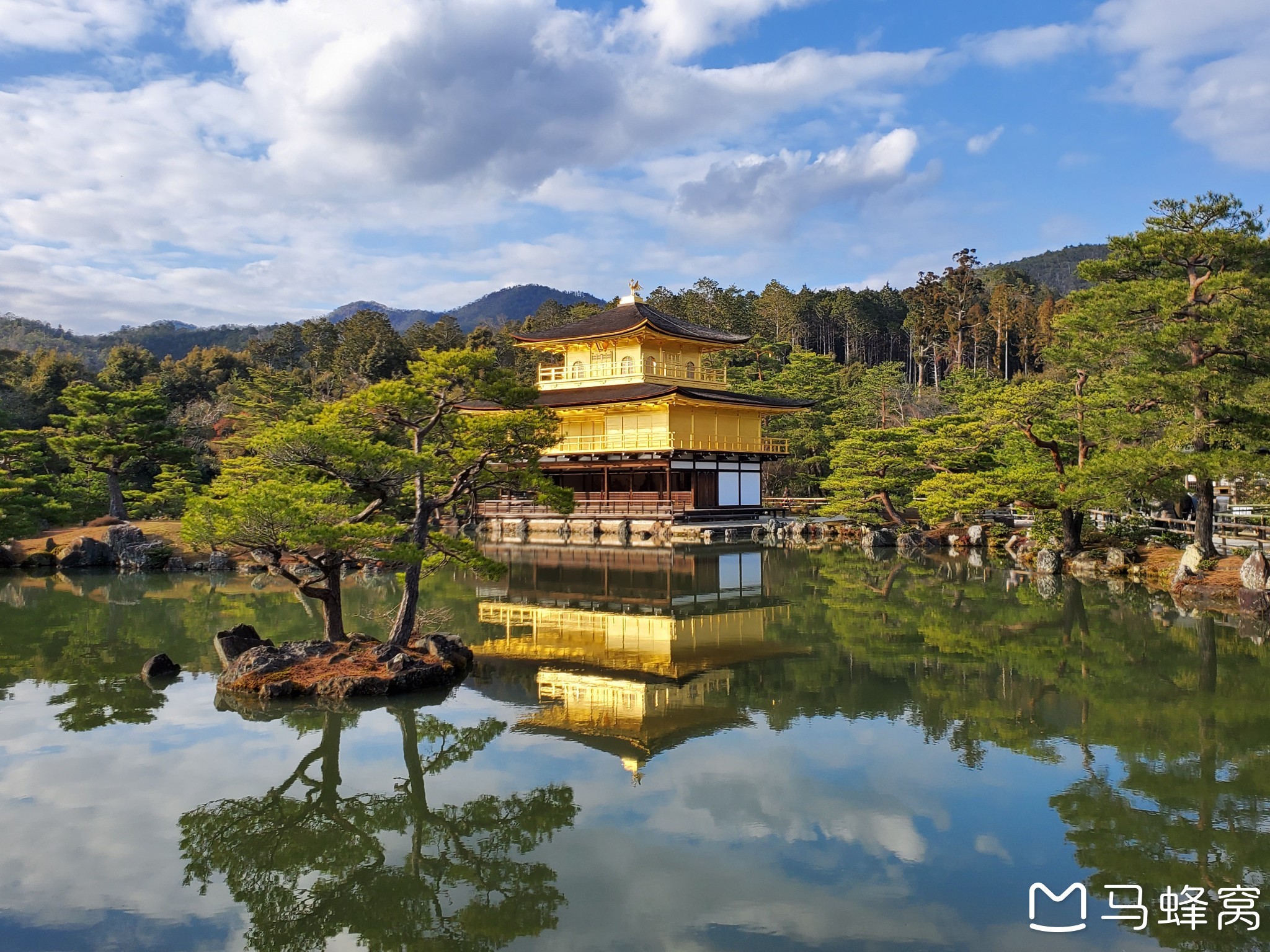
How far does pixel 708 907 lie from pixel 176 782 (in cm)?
459

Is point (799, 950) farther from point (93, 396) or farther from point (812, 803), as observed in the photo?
point (93, 396)

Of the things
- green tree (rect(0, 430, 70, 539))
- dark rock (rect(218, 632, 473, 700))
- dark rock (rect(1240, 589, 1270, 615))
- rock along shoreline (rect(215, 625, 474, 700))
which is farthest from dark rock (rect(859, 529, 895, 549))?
green tree (rect(0, 430, 70, 539))

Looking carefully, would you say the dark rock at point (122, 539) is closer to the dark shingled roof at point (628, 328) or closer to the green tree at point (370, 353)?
the dark shingled roof at point (628, 328)

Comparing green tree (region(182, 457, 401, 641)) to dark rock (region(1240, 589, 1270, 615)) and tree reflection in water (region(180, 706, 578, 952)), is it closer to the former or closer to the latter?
tree reflection in water (region(180, 706, 578, 952))

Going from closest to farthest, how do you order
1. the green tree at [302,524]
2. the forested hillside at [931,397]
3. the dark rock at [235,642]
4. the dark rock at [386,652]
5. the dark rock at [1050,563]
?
the green tree at [302,524]
the dark rock at [386,652]
the dark rock at [235,642]
the forested hillside at [931,397]
the dark rock at [1050,563]

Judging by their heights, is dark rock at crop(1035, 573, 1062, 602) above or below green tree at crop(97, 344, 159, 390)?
below

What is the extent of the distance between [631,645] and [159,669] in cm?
592

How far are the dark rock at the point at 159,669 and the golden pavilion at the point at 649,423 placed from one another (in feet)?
56.2

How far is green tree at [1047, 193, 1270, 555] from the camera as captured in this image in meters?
14.4

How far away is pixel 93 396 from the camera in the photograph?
77.4 feet

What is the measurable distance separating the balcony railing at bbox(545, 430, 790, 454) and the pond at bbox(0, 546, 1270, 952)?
16147 millimetres

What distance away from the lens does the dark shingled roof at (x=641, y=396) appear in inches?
1120

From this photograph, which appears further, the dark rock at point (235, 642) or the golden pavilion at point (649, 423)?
the golden pavilion at point (649, 423)

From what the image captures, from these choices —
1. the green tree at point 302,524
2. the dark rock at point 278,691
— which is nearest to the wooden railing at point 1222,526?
the green tree at point 302,524
